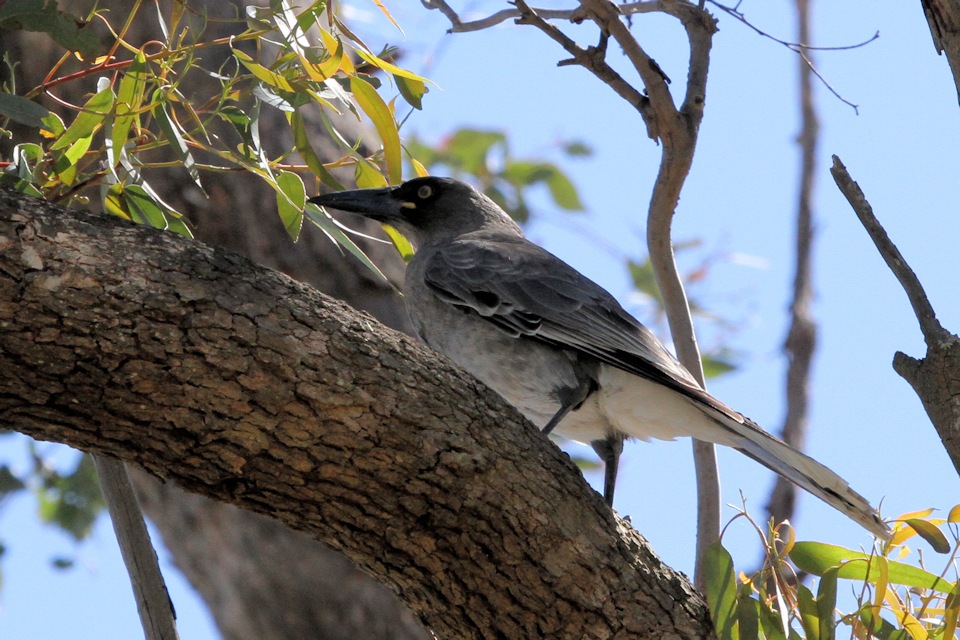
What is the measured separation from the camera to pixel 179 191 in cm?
464

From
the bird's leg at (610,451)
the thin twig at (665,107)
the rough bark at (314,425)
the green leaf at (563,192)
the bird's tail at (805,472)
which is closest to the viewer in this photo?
the rough bark at (314,425)

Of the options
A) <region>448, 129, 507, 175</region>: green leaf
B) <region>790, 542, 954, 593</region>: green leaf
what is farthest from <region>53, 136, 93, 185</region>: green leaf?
<region>448, 129, 507, 175</region>: green leaf

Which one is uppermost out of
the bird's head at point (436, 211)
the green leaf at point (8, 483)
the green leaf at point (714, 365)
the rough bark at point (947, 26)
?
the green leaf at point (714, 365)

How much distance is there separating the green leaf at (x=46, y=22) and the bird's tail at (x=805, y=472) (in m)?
2.26

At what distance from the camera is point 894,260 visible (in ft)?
8.65

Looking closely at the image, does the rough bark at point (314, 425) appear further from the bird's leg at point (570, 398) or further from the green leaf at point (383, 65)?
the bird's leg at point (570, 398)

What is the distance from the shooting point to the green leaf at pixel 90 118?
2.71 meters

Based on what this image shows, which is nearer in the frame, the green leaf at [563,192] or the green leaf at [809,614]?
the green leaf at [809,614]

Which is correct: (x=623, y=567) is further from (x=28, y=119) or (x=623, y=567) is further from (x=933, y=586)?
→ (x=28, y=119)

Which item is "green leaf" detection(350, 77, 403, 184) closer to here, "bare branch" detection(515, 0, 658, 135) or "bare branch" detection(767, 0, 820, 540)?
"bare branch" detection(515, 0, 658, 135)

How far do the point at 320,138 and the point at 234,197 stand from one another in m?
0.46

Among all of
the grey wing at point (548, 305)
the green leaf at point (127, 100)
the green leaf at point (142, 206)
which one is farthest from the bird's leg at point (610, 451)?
the green leaf at point (127, 100)

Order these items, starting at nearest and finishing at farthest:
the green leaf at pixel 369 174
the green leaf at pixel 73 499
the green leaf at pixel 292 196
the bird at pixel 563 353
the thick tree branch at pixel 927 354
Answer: the thick tree branch at pixel 927 354, the green leaf at pixel 292 196, the green leaf at pixel 369 174, the bird at pixel 563 353, the green leaf at pixel 73 499

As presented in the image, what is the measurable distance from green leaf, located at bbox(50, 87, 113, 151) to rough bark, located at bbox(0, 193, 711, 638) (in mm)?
416
